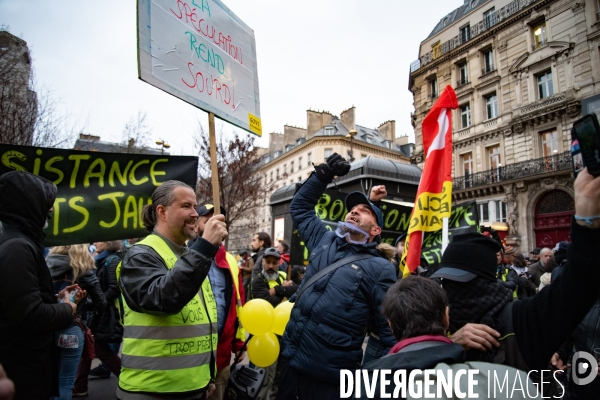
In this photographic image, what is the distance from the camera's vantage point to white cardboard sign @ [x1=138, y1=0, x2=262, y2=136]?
2342 mm

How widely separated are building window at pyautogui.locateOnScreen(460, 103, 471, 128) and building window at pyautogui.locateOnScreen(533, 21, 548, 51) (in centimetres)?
589

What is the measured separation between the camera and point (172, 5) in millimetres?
2531

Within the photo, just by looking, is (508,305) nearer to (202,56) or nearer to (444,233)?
(444,233)

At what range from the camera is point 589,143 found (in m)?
1.30

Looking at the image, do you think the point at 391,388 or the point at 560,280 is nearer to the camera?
the point at 391,388

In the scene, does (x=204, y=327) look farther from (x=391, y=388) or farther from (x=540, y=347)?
(x=540, y=347)

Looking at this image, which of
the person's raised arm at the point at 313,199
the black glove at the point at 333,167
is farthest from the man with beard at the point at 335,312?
the black glove at the point at 333,167

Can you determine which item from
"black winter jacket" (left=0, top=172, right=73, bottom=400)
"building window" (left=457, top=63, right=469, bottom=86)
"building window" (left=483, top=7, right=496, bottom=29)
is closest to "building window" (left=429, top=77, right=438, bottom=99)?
"building window" (left=457, top=63, right=469, bottom=86)

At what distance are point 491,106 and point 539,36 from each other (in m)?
5.12

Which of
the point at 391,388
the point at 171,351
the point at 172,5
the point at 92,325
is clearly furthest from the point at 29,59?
the point at 391,388

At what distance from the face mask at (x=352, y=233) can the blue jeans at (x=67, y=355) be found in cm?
249

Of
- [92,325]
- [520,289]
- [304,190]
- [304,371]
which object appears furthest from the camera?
[520,289]

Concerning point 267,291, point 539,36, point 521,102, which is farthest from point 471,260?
point 539,36

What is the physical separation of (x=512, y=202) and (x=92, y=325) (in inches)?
1045
